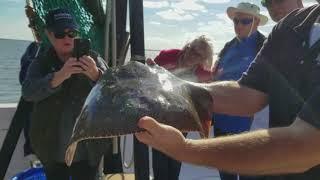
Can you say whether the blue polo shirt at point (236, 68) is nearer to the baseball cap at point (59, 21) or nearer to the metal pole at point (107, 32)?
the metal pole at point (107, 32)

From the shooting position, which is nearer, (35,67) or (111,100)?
(111,100)

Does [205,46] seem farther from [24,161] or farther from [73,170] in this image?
[24,161]

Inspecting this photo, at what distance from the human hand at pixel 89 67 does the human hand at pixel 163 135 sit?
153 centimetres

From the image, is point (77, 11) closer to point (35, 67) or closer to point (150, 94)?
point (35, 67)

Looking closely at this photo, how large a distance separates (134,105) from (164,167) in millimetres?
2913

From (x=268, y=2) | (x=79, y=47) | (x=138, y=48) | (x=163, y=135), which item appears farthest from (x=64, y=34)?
(x=163, y=135)

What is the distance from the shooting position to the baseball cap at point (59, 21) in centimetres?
341

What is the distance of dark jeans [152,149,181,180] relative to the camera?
15.2 ft

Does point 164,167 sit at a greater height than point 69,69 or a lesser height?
lesser

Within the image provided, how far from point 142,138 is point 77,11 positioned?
227 cm

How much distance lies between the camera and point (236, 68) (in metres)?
4.38

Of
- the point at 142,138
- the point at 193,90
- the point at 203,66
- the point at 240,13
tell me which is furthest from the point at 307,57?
the point at 240,13

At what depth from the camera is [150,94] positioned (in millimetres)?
1887

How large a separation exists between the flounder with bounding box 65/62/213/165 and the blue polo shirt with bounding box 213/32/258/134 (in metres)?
2.25
